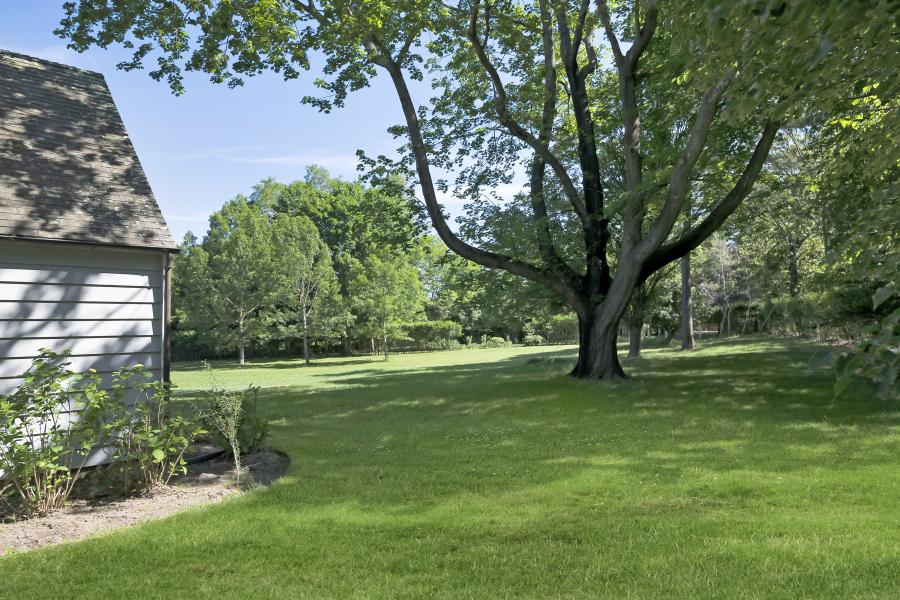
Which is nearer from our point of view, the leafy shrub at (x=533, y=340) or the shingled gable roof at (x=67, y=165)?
the shingled gable roof at (x=67, y=165)

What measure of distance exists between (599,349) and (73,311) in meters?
11.1

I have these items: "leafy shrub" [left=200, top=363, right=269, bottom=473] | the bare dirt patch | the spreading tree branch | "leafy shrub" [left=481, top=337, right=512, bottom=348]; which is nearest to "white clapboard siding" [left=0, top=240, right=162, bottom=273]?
"leafy shrub" [left=200, top=363, right=269, bottom=473]

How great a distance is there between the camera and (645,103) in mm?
15141

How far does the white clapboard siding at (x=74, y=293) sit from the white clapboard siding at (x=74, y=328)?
0.85 ft

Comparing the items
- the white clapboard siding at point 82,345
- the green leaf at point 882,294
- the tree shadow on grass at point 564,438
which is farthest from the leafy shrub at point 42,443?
the green leaf at point 882,294

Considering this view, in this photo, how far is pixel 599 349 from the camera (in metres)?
14.3

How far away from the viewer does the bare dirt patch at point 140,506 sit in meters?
4.66

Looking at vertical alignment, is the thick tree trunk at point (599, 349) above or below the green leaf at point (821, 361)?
below

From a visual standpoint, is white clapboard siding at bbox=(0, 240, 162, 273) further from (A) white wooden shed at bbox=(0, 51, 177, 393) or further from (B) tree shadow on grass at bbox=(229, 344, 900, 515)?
(B) tree shadow on grass at bbox=(229, 344, 900, 515)

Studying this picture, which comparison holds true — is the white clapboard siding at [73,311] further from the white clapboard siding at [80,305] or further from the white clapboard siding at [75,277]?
the white clapboard siding at [75,277]

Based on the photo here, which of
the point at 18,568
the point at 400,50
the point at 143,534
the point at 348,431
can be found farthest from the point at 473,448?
the point at 400,50

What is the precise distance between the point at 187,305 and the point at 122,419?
3311cm

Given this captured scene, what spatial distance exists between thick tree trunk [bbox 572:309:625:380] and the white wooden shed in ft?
32.7

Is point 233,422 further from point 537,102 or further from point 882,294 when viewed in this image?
point 537,102
